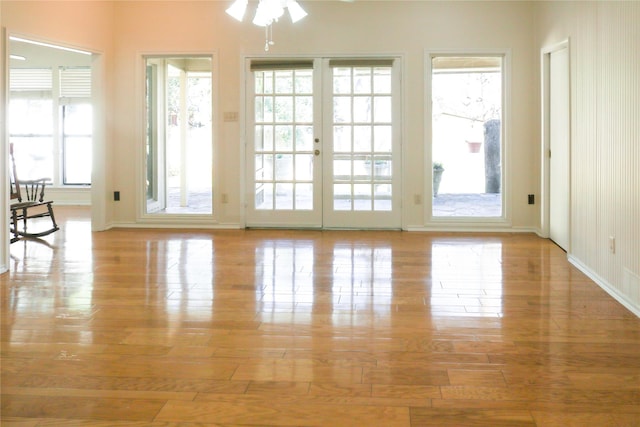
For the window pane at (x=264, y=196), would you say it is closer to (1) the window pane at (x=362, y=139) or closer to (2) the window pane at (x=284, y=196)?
(2) the window pane at (x=284, y=196)

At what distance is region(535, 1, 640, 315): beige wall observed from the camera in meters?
4.30

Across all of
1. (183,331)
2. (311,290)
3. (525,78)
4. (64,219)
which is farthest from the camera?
(64,219)

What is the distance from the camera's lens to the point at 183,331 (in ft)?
12.1

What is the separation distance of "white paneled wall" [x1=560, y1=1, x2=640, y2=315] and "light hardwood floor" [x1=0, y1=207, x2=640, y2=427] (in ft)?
0.77

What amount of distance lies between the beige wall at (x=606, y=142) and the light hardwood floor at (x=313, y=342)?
0.24 m

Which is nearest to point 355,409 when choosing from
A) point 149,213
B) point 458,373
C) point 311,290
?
point 458,373

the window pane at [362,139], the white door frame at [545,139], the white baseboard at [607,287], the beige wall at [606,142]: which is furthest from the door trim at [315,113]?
the white baseboard at [607,287]

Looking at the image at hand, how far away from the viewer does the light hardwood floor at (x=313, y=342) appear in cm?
261

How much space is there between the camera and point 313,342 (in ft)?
11.4

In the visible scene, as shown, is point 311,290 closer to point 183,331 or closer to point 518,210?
point 183,331

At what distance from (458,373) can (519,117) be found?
17.3 ft

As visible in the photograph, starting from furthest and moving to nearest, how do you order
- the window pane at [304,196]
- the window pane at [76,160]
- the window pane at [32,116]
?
the window pane at [32,116] → the window pane at [76,160] → the window pane at [304,196]

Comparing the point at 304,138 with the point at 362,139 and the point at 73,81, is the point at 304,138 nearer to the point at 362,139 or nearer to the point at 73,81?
the point at 362,139

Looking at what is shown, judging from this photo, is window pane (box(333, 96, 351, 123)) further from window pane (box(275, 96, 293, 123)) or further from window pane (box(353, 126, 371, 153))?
window pane (box(275, 96, 293, 123))
